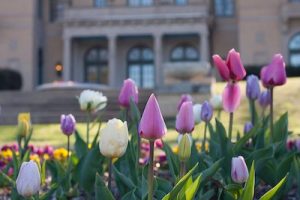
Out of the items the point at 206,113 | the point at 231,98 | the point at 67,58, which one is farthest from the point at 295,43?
the point at 231,98

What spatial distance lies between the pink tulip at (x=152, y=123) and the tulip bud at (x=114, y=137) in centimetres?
22

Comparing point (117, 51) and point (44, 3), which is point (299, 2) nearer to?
point (117, 51)

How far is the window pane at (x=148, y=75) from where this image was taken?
34.0 meters

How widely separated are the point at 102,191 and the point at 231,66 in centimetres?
104

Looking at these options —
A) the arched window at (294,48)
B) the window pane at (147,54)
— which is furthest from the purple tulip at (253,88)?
the window pane at (147,54)

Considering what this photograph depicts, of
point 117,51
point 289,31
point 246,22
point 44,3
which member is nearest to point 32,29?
point 44,3

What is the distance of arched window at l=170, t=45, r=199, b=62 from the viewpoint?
33781 millimetres

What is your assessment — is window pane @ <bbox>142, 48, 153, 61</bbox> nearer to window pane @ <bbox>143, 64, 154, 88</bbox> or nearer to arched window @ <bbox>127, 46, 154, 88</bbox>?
arched window @ <bbox>127, 46, 154, 88</bbox>

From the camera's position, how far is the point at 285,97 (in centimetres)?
1346

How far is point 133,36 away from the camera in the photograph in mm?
32062

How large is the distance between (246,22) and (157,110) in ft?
103

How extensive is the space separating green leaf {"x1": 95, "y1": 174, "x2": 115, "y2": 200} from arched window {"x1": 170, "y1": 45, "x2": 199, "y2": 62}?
3155cm

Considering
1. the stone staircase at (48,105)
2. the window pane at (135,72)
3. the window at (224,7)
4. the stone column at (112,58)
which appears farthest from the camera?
the window at (224,7)

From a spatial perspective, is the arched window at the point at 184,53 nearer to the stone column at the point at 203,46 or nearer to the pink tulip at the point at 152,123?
the stone column at the point at 203,46
